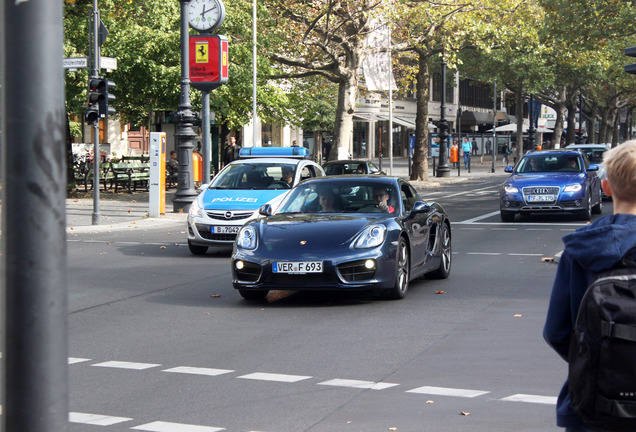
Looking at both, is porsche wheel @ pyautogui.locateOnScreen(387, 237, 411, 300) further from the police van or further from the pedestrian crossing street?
the police van

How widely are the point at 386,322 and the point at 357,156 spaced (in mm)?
68846

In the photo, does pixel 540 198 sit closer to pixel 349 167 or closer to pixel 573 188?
pixel 573 188

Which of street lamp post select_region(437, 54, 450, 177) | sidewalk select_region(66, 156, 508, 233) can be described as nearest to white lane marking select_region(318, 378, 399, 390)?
sidewalk select_region(66, 156, 508, 233)

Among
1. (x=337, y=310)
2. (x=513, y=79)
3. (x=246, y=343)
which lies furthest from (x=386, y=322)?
(x=513, y=79)

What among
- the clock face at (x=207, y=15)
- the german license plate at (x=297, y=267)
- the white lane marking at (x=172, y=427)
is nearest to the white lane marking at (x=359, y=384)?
the white lane marking at (x=172, y=427)

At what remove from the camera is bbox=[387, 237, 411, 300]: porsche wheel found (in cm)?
1085

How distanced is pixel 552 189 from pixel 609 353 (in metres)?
18.7

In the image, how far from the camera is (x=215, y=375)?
23.6 ft

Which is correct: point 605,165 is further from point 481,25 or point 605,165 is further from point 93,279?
point 481,25

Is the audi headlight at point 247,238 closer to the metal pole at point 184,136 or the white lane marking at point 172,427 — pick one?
the white lane marking at point 172,427

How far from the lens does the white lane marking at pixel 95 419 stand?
589cm

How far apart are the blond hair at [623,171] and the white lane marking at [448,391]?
3.46m

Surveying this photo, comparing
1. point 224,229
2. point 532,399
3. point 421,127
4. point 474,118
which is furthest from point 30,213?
point 474,118

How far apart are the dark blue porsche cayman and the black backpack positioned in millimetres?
7382
